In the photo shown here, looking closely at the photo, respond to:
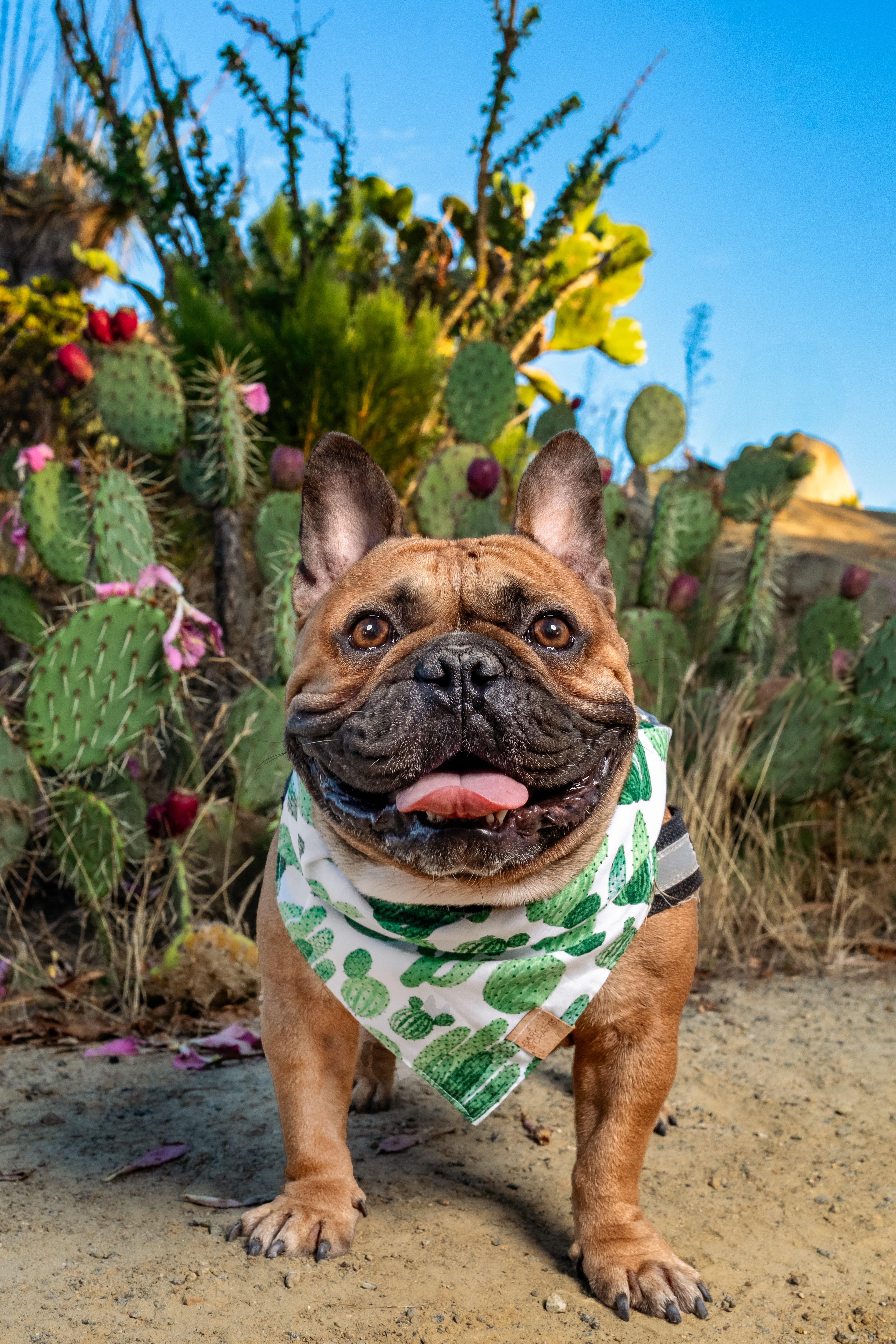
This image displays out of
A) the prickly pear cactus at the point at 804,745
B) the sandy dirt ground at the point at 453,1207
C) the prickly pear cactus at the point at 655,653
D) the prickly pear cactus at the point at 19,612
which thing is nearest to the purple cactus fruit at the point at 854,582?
the prickly pear cactus at the point at 804,745

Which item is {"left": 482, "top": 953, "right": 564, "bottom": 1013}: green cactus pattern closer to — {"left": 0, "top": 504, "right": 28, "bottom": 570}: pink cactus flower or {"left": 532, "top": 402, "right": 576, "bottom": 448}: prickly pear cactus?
{"left": 0, "top": 504, "right": 28, "bottom": 570}: pink cactus flower

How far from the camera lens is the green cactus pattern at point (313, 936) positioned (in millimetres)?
1990

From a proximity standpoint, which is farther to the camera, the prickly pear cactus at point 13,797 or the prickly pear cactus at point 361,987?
the prickly pear cactus at point 13,797

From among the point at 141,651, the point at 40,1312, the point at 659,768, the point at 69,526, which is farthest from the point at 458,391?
the point at 40,1312

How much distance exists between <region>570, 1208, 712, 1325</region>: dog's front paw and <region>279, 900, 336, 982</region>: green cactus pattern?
0.67 meters

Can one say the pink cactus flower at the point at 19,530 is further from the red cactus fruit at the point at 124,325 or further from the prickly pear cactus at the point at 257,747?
the prickly pear cactus at the point at 257,747

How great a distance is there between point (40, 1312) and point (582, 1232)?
934mm

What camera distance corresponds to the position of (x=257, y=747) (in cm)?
396

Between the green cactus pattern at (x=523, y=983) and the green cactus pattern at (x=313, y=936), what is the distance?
1.00ft

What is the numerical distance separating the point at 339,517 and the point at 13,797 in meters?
2.05

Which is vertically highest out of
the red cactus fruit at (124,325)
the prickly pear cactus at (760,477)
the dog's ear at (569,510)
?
the red cactus fruit at (124,325)

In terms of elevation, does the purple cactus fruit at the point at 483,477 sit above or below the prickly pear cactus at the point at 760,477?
below

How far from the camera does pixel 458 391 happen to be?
5.29 m

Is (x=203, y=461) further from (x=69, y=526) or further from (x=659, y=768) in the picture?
(x=659, y=768)
